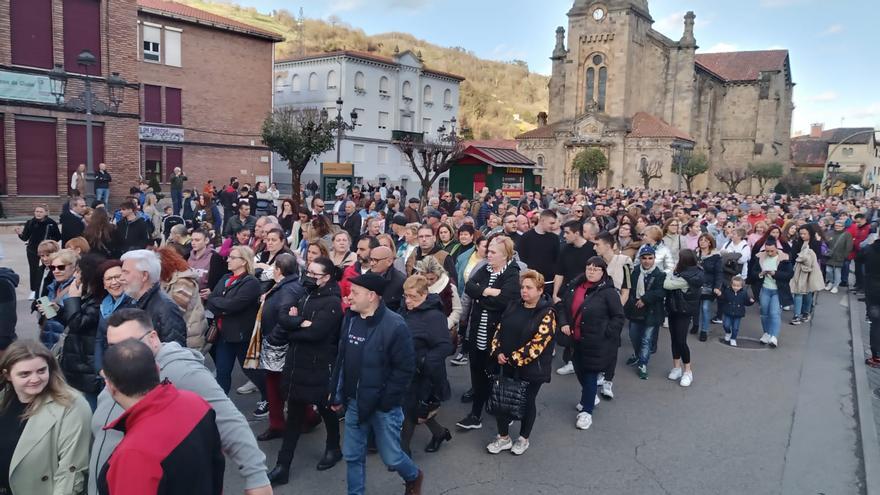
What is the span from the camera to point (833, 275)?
1526cm

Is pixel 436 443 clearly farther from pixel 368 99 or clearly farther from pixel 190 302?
pixel 368 99

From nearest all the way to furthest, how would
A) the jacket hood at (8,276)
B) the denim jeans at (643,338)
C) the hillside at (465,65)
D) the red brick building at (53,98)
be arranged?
the jacket hood at (8,276) → the denim jeans at (643,338) → the red brick building at (53,98) → the hillside at (465,65)

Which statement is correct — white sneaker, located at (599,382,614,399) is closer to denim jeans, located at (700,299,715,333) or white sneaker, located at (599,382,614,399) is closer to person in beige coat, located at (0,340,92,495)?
denim jeans, located at (700,299,715,333)

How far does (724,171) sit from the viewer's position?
65.2 meters

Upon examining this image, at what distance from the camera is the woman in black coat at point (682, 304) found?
7.67m

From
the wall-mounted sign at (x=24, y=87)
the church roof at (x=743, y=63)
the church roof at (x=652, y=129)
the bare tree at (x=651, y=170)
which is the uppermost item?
the church roof at (x=743, y=63)

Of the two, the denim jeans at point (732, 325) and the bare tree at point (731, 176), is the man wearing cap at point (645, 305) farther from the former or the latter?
the bare tree at point (731, 176)

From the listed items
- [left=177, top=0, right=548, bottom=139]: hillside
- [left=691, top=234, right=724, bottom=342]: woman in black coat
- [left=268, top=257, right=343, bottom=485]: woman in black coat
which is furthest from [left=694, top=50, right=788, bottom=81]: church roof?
[left=268, top=257, right=343, bottom=485]: woman in black coat

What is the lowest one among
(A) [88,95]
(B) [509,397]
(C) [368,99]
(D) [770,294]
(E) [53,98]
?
(B) [509,397]

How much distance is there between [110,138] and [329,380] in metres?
21.9

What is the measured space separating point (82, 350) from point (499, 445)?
11.6 feet

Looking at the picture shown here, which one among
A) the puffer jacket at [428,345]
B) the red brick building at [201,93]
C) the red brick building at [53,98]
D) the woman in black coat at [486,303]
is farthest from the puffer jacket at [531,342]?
the red brick building at [201,93]

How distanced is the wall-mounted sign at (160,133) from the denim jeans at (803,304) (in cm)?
3153

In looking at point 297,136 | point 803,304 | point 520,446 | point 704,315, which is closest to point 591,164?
point 297,136
